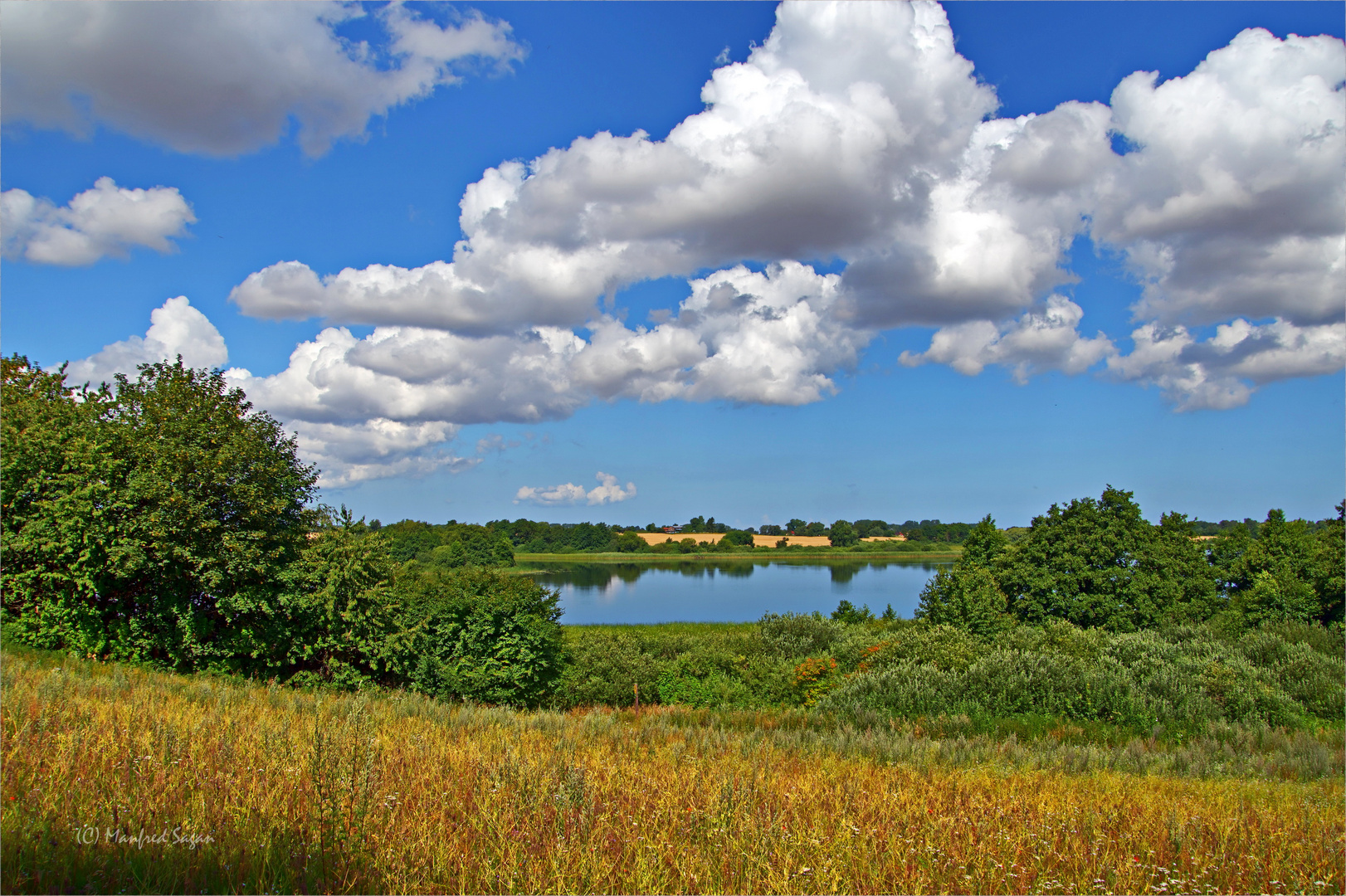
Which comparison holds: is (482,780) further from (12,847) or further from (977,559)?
(977,559)

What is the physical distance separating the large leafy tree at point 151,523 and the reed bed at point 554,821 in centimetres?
885

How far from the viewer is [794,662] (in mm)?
19719

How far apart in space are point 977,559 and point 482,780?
25926 mm

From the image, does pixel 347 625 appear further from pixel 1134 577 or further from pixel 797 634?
pixel 1134 577

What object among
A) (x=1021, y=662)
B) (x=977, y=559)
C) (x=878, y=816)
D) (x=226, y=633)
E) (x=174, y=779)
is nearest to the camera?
(x=174, y=779)

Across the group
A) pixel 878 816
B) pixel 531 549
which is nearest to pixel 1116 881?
pixel 878 816

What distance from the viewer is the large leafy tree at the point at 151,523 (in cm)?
1514

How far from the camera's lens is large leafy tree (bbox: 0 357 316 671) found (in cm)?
1514

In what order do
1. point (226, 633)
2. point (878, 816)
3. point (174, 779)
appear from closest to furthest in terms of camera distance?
point (174, 779) < point (878, 816) < point (226, 633)

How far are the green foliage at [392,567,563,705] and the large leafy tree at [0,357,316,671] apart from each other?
3.30 metres

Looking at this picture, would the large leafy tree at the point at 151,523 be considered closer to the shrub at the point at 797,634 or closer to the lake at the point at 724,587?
the shrub at the point at 797,634

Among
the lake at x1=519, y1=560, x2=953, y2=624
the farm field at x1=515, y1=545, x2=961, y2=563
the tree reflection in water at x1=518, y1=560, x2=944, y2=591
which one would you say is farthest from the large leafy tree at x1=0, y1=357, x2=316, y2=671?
the farm field at x1=515, y1=545, x2=961, y2=563

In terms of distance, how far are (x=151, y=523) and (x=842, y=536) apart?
140 m

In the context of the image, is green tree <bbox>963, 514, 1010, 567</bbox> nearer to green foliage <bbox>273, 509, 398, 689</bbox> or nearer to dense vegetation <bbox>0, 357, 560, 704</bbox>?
dense vegetation <bbox>0, 357, 560, 704</bbox>
